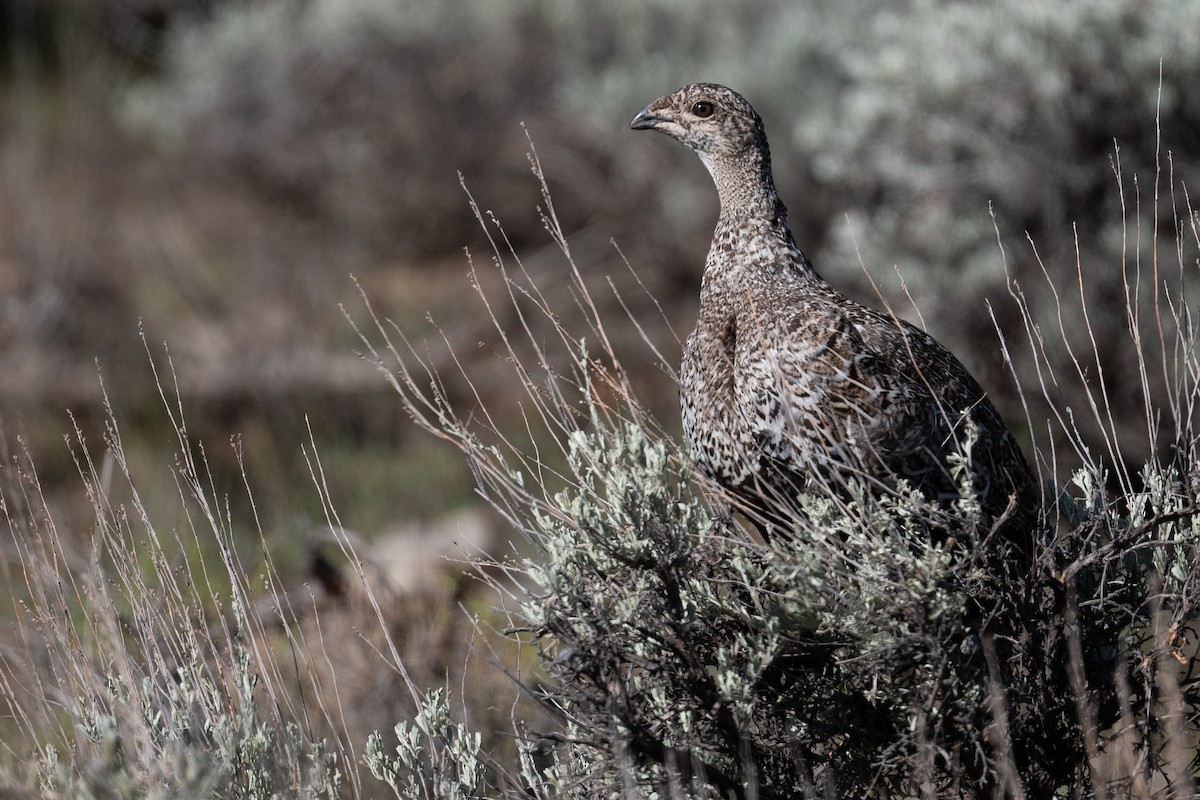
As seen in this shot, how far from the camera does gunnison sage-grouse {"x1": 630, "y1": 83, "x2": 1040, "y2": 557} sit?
322 centimetres

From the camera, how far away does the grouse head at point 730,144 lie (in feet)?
13.0

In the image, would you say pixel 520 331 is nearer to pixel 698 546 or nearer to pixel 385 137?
pixel 385 137

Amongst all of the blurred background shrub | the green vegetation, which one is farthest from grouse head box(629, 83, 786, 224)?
the blurred background shrub

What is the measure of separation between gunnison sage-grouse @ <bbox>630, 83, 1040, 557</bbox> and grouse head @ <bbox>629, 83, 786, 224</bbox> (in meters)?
0.32

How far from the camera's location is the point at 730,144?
4043 mm

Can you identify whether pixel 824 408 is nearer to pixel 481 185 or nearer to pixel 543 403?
pixel 543 403

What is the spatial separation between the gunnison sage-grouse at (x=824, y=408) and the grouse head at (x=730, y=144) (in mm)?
324

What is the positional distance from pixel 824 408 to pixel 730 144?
1.13 metres

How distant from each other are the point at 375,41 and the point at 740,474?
7247mm

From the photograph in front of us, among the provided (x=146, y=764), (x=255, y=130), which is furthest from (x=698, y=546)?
(x=255, y=130)

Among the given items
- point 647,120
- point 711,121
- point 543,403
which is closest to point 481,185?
point 647,120

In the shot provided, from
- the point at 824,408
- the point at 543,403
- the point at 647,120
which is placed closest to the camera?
the point at 824,408

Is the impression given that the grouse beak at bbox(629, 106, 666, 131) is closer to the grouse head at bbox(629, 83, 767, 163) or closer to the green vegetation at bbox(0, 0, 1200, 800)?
the grouse head at bbox(629, 83, 767, 163)

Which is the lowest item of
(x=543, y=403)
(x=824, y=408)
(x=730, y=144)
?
(x=824, y=408)
